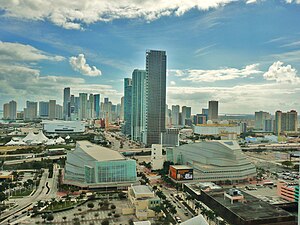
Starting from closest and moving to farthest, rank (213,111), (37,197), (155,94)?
(37,197), (155,94), (213,111)

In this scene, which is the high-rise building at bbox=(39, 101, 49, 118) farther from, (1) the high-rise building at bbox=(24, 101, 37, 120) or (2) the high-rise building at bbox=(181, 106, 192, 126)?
(2) the high-rise building at bbox=(181, 106, 192, 126)

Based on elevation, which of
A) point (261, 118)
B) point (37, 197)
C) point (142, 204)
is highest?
point (261, 118)

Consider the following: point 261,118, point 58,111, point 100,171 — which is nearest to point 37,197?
point 100,171

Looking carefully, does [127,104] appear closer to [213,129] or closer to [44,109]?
[213,129]

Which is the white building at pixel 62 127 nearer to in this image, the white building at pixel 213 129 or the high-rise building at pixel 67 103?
the high-rise building at pixel 67 103

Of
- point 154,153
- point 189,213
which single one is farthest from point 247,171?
point 189,213
